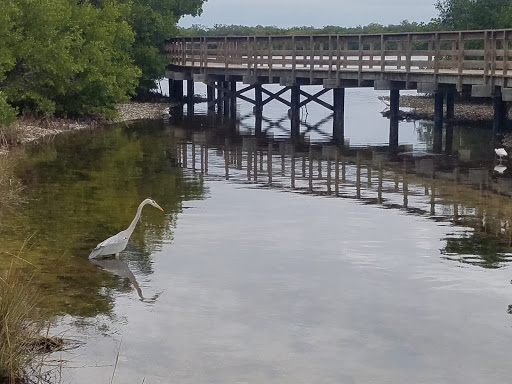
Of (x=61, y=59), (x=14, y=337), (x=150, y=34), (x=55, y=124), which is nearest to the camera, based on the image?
(x=14, y=337)

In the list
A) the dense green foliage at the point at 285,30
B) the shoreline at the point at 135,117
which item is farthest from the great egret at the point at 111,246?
the dense green foliage at the point at 285,30

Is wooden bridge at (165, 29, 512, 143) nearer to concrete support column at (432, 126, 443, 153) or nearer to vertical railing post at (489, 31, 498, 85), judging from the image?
vertical railing post at (489, 31, 498, 85)

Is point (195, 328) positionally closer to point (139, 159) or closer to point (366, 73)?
point (139, 159)

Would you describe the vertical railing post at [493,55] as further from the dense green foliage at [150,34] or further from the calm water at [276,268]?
the dense green foliage at [150,34]

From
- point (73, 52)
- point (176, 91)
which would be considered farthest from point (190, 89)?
point (73, 52)

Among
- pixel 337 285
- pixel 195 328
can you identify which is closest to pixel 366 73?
pixel 337 285

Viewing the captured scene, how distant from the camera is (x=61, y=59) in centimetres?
3156

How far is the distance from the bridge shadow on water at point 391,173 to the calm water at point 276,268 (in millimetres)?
Answer: 91

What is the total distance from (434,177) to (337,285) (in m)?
10.8

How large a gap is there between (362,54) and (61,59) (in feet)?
37.2

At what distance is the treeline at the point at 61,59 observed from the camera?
30297 millimetres

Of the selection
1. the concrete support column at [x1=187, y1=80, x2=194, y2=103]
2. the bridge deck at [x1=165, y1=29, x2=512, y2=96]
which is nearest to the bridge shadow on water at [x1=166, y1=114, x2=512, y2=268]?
the bridge deck at [x1=165, y1=29, x2=512, y2=96]

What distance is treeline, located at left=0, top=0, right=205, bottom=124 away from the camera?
99.4 feet

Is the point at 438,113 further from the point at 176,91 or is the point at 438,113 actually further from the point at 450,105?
the point at 176,91
